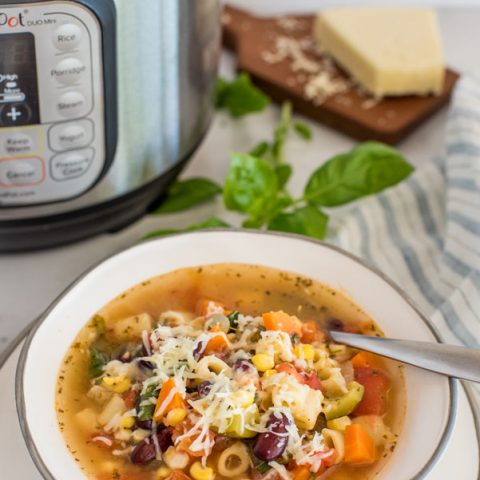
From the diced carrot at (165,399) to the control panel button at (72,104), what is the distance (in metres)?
0.33

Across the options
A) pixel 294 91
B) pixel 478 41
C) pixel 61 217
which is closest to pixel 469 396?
pixel 61 217

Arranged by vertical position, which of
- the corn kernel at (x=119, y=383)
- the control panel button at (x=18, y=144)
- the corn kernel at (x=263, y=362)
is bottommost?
the corn kernel at (x=119, y=383)

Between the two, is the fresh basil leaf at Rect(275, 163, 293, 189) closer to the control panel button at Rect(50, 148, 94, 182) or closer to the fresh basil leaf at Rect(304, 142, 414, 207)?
the fresh basil leaf at Rect(304, 142, 414, 207)

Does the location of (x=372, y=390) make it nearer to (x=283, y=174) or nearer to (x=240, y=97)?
(x=283, y=174)

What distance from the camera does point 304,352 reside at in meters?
0.87

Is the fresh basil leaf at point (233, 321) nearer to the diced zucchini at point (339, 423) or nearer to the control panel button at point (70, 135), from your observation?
the diced zucchini at point (339, 423)

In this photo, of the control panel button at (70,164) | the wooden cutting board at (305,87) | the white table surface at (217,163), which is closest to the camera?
the control panel button at (70,164)

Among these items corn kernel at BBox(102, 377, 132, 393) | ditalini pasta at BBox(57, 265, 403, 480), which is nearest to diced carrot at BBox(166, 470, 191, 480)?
ditalini pasta at BBox(57, 265, 403, 480)

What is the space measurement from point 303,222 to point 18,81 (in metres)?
0.39

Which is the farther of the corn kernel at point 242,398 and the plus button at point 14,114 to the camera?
the plus button at point 14,114

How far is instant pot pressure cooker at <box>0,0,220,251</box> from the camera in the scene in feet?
3.01

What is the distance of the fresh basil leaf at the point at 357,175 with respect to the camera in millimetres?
1146

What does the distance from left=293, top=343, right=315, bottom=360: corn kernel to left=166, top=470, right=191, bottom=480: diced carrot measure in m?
0.15

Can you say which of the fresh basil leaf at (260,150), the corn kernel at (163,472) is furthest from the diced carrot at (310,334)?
the fresh basil leaf at (260,150)
